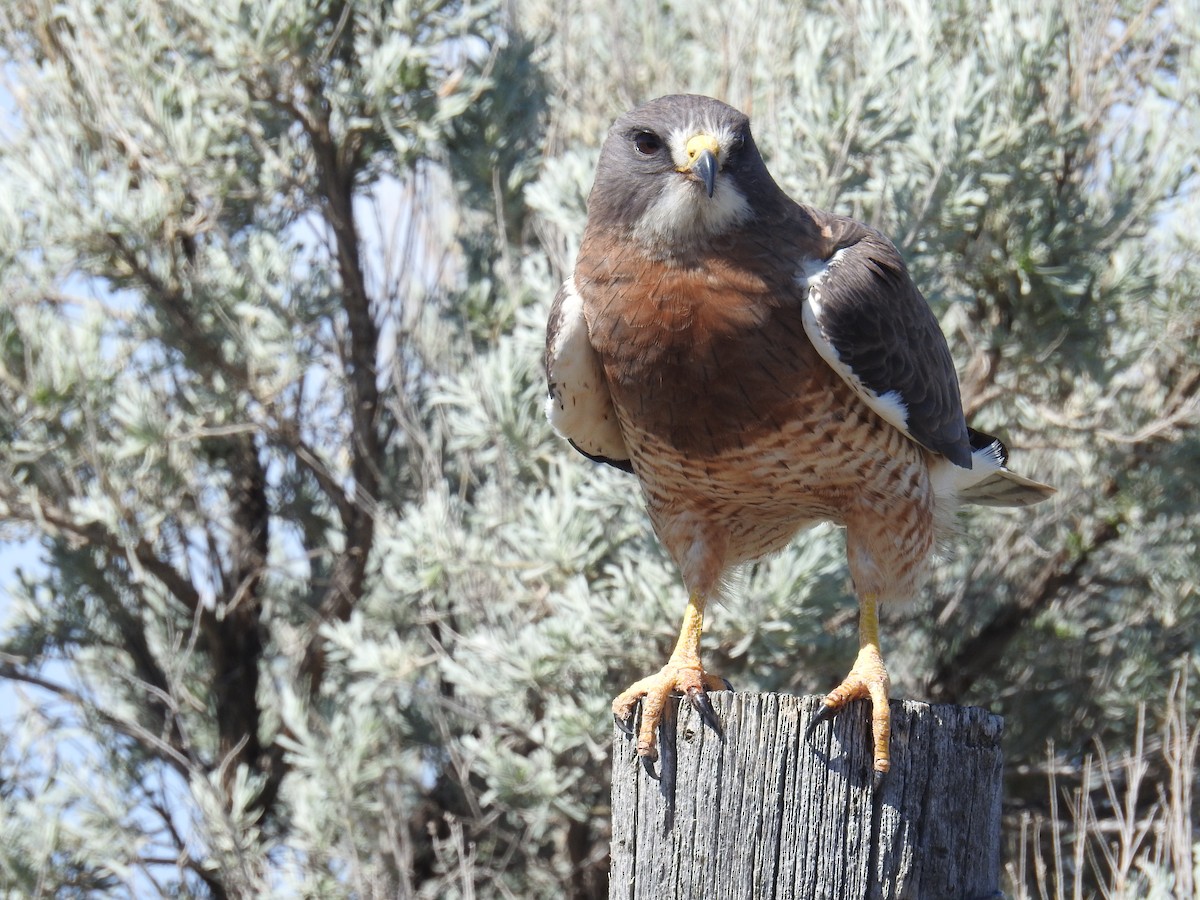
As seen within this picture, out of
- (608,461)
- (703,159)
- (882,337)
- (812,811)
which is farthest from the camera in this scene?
(608,461)

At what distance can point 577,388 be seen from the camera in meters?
3.56

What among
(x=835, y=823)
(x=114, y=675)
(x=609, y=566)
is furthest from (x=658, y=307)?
(x=114, y=675)

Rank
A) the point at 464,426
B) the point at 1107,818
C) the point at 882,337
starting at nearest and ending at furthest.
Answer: the point at 882,337
the point at 464,426
the point at 1107,818

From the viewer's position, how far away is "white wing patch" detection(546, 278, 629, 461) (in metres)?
3.45

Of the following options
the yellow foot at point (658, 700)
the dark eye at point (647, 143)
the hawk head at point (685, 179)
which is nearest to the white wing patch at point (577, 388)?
the hawk head at point (685, 179)

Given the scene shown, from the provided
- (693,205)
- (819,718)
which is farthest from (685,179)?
(819,718)

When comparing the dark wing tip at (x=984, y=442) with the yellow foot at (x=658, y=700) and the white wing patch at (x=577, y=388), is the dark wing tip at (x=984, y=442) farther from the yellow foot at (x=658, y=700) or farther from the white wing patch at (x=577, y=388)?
the yellow foot at (x=658, y=700)

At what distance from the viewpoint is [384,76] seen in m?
5.87

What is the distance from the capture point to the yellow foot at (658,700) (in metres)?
2.70

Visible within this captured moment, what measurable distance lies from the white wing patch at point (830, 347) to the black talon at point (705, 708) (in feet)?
3.10

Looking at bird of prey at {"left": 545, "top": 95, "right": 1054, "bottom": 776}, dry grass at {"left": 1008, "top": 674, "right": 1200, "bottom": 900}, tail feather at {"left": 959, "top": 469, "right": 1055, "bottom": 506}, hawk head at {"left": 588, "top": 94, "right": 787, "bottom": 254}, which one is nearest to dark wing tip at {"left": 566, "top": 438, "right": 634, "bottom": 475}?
bird of prey at {"left": 545, "top": 95, "right": 1054, "bottom": 776}

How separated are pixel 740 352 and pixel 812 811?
1174mm

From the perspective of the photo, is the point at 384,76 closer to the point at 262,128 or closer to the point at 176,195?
the point at 262,128

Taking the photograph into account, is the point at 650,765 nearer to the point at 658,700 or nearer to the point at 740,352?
the point at 658,700
